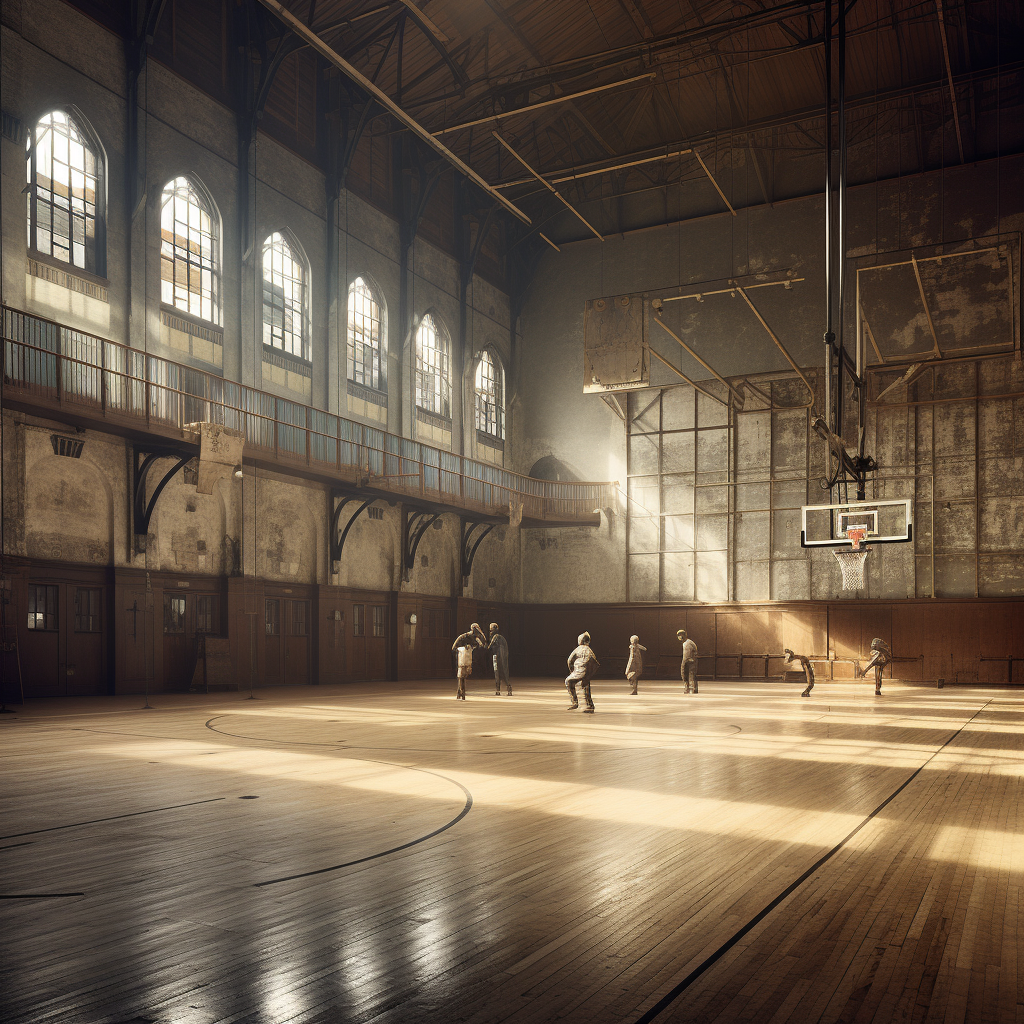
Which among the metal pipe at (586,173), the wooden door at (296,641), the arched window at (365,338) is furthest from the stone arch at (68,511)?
the metal pipe at (586,173)

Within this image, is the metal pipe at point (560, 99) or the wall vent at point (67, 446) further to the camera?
the metal pipe at point (560, 99)

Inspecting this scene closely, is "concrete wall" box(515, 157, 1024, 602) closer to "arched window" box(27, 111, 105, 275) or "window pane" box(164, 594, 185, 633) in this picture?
"arched window" box(27, 111, 105, 275)

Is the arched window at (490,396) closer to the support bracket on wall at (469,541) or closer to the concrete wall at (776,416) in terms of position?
the concrete wall at (776,416)

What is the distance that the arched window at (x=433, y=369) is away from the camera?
3241 centimetres

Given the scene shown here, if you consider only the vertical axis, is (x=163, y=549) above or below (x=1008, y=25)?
below

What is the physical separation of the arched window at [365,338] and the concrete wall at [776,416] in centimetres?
920

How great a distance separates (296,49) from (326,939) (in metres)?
26.8

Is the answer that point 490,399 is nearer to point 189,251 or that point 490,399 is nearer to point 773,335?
point 773,335

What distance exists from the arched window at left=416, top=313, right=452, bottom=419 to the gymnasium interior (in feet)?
0.59

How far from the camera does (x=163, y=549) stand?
21266mm

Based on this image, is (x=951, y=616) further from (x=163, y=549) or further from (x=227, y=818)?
(x=227, y=818)

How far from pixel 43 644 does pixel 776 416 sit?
80.8ft

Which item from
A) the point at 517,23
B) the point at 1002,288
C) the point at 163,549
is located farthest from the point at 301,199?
the point at 1002,288

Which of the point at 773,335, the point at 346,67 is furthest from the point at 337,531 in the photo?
the point at 773,335
